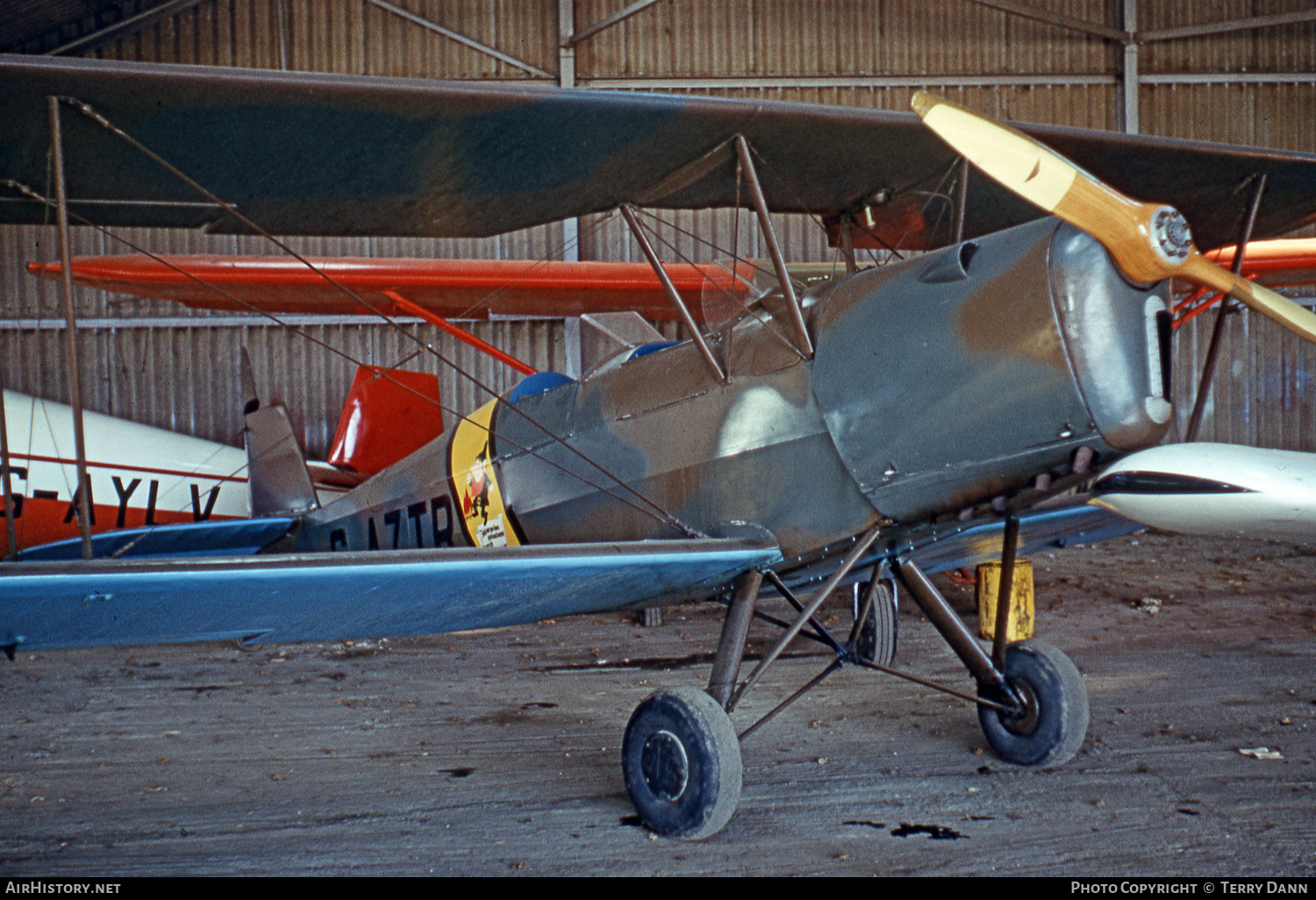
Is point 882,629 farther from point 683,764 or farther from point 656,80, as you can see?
point 656,80

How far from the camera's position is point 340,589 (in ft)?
7.77

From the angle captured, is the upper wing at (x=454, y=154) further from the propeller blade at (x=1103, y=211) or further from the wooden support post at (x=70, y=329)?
the propeller blade at (x=1103, y=211)

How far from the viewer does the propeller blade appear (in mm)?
2125

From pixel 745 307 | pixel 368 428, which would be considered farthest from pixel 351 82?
pixel 368 428

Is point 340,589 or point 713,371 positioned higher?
point 713,371

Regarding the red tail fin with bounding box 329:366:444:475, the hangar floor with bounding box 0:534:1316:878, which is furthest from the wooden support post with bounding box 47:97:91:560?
the red tail fin with bounding box 329:366:444:475

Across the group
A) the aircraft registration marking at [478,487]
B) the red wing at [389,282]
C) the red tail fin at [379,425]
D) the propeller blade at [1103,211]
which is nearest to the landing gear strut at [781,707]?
the propeller blade at [1103,211]

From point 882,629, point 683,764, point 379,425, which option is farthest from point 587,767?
point 379,425

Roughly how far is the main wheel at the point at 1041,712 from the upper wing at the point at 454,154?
176cm

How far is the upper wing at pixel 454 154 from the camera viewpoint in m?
2.74

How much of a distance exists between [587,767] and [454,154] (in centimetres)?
208

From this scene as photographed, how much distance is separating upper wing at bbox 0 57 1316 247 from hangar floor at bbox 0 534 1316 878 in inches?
72.7

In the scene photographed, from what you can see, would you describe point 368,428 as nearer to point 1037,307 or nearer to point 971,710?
point 971,710

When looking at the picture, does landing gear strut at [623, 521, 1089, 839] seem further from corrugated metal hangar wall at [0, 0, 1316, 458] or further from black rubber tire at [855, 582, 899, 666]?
corrugated metal hangar wall at [0, 0, 1316, 458]
